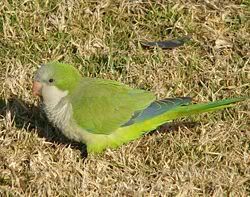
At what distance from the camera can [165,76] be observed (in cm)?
500

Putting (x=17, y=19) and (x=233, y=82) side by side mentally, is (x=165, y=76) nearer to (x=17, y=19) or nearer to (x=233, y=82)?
(x=233, y=82)

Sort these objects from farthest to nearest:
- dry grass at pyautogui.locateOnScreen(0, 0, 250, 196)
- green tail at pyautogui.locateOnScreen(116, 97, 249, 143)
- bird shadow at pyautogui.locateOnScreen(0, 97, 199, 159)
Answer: bird shadow at pyautogui.locateOnScreen(0, 97, 199, 159), green tail at pyautogui.locateOnScreen(116, 97, 249, 143), dry grass at pyautogui.locateOnScreen(0, 0, 250, 196)

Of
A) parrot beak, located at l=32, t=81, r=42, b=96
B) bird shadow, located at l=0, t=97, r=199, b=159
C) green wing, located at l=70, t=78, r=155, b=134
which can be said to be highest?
parrot beak, located at l=32, t=81, r=42, b=96

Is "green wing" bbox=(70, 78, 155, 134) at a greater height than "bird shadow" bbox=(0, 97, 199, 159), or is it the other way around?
"green wing" bbox=(70, 78, 155, 134)

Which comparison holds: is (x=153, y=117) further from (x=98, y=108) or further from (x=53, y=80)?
(x=53, y=80)

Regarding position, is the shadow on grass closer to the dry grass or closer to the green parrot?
the dry grass

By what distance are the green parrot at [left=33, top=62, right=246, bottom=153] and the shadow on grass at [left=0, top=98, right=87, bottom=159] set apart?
0.72 feet

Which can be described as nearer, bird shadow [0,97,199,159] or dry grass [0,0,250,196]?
dry grass [0,0,250,196]

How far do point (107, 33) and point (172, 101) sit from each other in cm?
121

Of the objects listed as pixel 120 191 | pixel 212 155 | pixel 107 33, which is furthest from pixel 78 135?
pixel 107 33

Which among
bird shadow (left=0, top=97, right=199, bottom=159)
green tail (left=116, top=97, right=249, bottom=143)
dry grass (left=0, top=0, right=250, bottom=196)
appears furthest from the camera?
bird shadow (left=0, top=97, right=199, bottom=159)

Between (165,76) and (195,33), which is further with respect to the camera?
(195,33)

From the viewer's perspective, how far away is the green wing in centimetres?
427

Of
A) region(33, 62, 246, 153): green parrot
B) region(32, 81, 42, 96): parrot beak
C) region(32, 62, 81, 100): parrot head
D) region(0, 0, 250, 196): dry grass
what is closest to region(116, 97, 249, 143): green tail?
region(33, 62, 246, 153): green parrot
